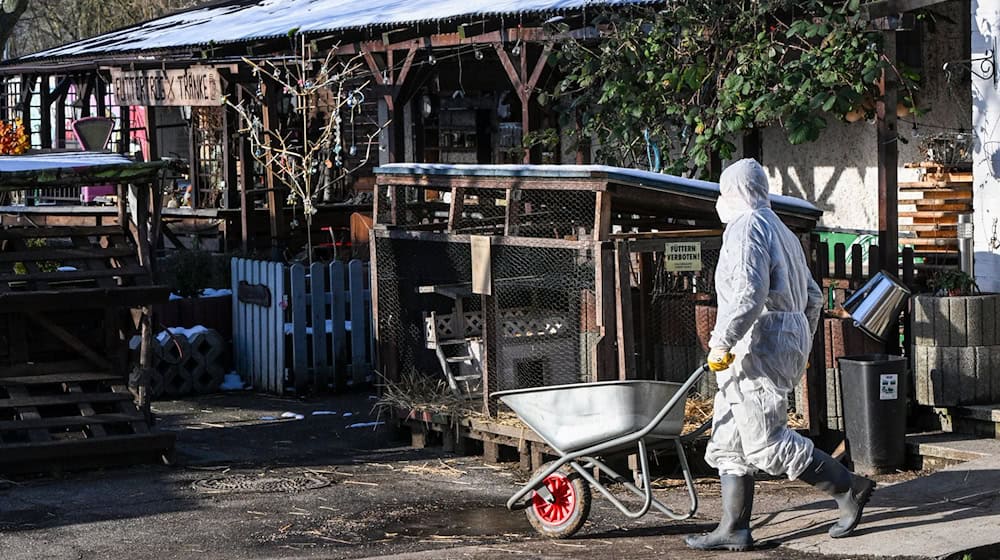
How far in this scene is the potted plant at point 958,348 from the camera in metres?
9.62

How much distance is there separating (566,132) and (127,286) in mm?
5870

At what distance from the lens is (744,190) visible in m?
7.02

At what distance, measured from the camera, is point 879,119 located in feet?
36.7

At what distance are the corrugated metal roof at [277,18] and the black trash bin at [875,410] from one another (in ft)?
18.5

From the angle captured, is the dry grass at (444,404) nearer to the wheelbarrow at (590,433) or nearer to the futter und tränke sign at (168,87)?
the wheelbarrow at (590,433)

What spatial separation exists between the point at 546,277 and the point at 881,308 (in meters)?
2.24

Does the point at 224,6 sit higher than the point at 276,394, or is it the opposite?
the point at 224,6

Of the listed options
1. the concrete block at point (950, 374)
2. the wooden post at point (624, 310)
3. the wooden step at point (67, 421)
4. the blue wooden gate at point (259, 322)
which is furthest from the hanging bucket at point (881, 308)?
the blue wooden gate at point (259, 322)

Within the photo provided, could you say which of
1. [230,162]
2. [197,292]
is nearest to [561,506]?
[197,292]

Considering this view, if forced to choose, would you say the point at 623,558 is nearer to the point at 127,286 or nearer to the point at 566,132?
the point at 127,286

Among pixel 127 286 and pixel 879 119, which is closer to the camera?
pixel 127 286

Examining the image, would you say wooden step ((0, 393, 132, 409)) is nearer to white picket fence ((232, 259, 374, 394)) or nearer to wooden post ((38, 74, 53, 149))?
white picket fence ((232, 259, 374, 394))

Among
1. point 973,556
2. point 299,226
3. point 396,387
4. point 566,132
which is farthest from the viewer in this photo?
point 299,226

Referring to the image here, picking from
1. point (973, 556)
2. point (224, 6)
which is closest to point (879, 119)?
point (973, 556)
